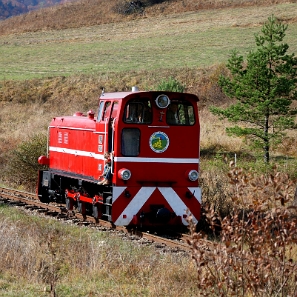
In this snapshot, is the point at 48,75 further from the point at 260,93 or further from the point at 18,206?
the point at 18,206

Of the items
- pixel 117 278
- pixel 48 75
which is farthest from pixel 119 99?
pixel 48 75

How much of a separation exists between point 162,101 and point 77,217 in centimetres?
409

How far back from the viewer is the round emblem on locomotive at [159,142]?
13.3m

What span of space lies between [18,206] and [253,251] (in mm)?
11631

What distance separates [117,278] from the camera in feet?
29.0

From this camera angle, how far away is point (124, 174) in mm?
12945

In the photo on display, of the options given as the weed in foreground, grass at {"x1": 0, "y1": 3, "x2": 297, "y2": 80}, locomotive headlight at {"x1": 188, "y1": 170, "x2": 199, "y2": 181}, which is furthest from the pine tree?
grass at {"x1": 0, "y1": 3, "x2": 297, "y2": 80}

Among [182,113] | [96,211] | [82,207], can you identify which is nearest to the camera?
[182,113]

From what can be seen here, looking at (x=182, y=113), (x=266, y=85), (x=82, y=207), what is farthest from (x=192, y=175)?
(x=266, y=85)

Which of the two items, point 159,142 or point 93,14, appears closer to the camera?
point 159,142

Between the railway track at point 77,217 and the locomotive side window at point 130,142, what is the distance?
67.1 inches

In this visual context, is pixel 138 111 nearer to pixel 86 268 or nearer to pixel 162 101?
pixel 162 101

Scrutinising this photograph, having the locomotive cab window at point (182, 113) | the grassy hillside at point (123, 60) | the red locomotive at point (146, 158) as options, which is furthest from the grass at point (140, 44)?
the red locomotive at point (146, 158)

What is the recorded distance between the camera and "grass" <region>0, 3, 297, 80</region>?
50.9 m
